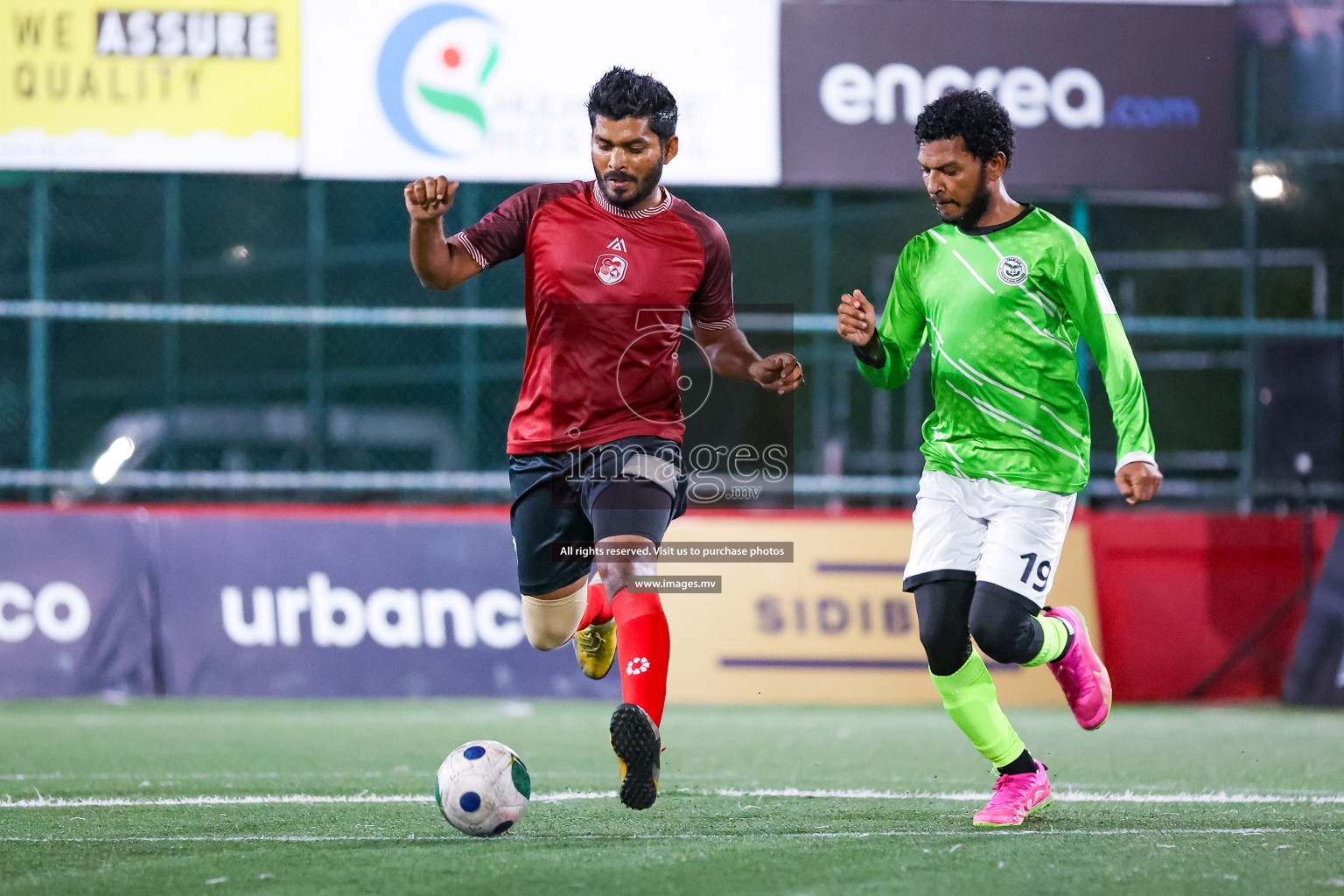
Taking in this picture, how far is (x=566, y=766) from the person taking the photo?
635 centimetres

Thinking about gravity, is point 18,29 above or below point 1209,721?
above

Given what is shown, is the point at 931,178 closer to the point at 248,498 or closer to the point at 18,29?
the point at 18,29

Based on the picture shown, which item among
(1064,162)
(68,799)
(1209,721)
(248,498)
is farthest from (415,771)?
(248,498)

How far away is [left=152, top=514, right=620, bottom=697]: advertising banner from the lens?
9.21m

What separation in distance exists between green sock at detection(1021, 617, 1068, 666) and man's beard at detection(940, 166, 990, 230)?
1.22 metres

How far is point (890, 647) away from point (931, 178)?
4.92 m

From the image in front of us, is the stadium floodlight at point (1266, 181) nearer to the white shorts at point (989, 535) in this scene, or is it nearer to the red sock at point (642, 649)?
the white shorts at point (989, 535)

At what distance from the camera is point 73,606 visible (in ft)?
29.8

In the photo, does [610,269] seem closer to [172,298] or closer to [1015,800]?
[1015,800]

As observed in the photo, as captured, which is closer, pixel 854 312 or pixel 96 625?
pixel 854 312

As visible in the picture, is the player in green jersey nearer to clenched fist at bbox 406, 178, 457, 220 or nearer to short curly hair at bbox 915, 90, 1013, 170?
short curly hair at bbox 915, 90, 1013, 170

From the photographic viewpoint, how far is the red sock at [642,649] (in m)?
4.40

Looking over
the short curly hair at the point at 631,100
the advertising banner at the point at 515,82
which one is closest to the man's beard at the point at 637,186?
the short curly hair at the point at 631,100

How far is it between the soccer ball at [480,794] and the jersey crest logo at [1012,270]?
199cm
